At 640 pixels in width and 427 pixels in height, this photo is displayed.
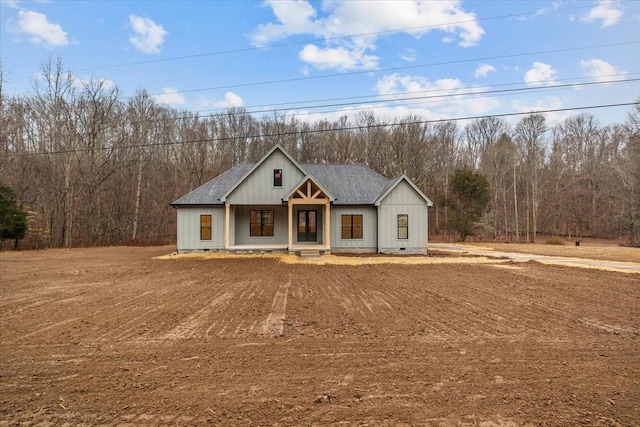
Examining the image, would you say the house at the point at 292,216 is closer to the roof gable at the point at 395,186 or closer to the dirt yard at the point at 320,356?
the roof gable at the point at 395,186

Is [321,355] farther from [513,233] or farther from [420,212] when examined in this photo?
[513,233]

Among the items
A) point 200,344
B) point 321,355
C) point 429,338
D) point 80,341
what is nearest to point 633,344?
point 429,338

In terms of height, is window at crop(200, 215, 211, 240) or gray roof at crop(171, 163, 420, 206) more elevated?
gray roof at crop(171, 163, 420, 206)

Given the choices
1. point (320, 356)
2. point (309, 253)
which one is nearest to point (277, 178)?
point (309, 253)

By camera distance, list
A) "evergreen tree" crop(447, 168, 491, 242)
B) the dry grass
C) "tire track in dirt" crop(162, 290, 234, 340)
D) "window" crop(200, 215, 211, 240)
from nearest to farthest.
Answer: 1. "tire track in dirt" crop(162, 290, 234, 340)
2. the dry grass
3. "window" crop(200, 215, 211, 240)
4. "evergreen tree" crop(447, 168, 491, 242)

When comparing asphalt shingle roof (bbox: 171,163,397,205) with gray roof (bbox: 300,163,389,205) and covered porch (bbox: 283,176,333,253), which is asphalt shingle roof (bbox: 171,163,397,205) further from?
covered porch (bbox: 283,176,333,253)

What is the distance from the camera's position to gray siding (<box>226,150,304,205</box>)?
18.6 m

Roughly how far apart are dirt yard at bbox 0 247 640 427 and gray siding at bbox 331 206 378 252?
9785 millimetres

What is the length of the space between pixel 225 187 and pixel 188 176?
58.7 feet

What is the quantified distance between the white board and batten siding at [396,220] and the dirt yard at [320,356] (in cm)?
953

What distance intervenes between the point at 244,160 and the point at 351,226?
22477 millimetres

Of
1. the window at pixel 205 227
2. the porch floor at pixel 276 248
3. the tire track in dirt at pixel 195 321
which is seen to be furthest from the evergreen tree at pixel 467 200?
the tire track in dirt at pixel 195 321

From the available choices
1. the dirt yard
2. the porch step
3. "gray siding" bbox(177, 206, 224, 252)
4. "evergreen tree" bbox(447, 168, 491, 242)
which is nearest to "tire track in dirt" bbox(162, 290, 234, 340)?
the dirt yard

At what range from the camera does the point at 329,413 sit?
3230 mm
